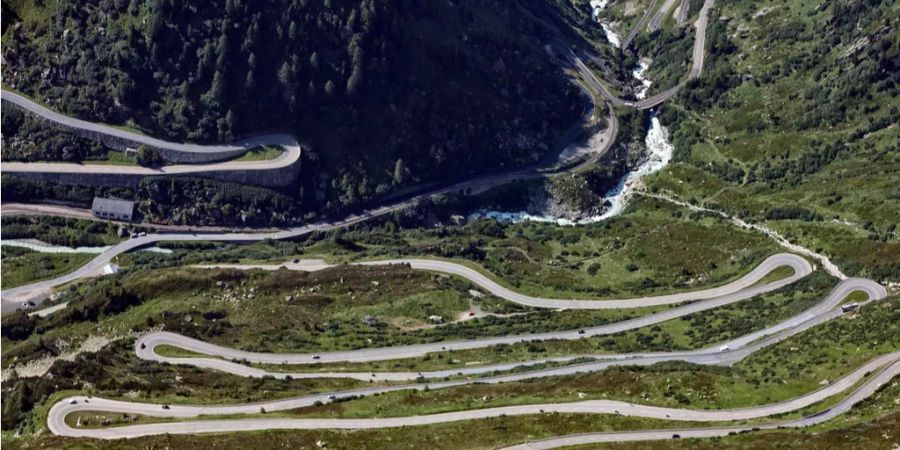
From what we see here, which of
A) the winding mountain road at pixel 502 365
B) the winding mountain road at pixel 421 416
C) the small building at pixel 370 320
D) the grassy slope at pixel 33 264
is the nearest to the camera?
the winding mountain road at pixel 421 416

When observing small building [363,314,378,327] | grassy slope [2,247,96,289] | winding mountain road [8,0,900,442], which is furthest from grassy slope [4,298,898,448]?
grassy slope [2,247,96,289]

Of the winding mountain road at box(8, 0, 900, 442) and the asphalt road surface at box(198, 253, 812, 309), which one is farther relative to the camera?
the asphalt road surface at box(198, 253, 812, 309)

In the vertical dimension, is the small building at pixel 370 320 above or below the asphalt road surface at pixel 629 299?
below

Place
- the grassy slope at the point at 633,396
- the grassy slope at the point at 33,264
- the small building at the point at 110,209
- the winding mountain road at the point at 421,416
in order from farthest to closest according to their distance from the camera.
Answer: the small building at the point at 110,209
the grassy slope at the point at 33,264
the winding mountain road at the point at 421,416
the grassy slope at the point at 633,396

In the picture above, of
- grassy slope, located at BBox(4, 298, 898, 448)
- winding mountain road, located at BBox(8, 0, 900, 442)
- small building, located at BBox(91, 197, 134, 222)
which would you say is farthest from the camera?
small building, located at BBox(91, 197, 134, 222)

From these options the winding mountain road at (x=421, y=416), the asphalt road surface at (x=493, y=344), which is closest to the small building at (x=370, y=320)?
the asphalt road surface at (x=493, y=344)

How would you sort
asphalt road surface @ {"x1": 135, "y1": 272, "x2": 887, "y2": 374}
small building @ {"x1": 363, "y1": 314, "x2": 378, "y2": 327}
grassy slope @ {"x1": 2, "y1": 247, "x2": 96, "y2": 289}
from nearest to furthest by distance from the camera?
asphalt road surface @ {"x1": 135, "y1": 272, "x2": 887, "y2": 374} → small building @ {"x1": 363, "y1": 314, "x2": 378, "y2": 327} → grassy slope @ {"x1": 2, "y1": 247, "x2": 96, "y2": 289}

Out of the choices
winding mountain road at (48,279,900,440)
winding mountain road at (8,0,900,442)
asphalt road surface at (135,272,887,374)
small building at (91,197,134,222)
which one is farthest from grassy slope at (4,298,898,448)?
small building at (91,197,134,222)

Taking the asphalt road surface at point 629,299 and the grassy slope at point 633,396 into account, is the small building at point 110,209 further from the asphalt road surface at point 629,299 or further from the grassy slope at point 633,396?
the grassy slope at point 633,396

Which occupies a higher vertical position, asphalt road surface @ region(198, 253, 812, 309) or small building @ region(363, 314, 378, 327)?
asphalt road surface @ region(198, 253, 812, 309)

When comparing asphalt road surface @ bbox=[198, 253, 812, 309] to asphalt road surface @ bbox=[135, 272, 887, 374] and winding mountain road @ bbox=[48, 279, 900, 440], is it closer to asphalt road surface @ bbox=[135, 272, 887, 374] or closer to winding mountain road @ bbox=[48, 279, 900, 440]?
asphalt road surface @ bbox=[135, 272, 887, 374]

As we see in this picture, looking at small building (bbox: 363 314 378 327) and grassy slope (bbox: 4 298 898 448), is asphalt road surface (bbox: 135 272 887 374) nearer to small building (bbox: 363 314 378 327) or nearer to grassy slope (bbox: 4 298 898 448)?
grassy slope (bbox: 4 298 898 448)
